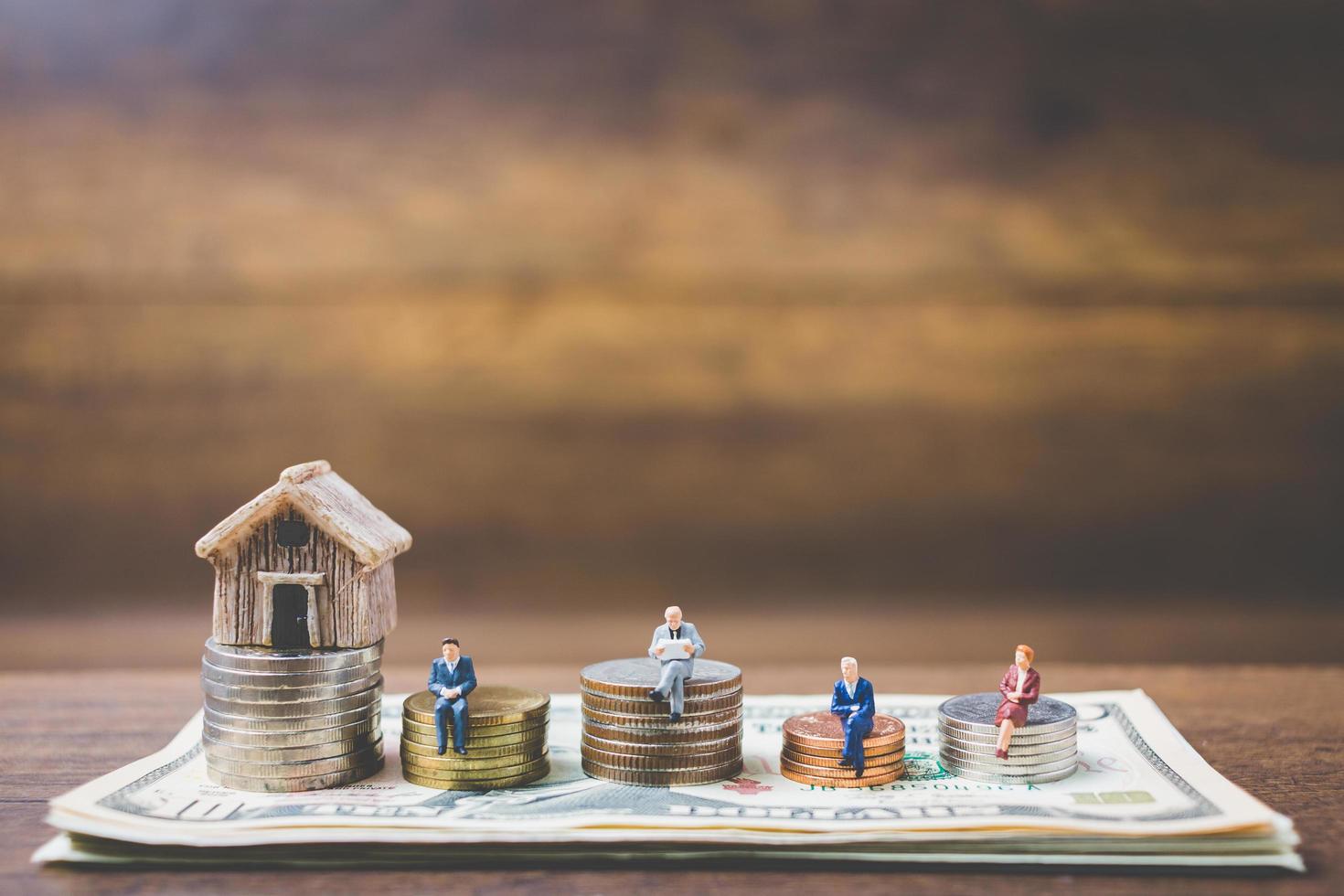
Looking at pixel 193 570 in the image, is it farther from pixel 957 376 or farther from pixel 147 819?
pixel 957 376

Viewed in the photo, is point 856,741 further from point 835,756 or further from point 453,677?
point 453,677

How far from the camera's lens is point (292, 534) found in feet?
4.77

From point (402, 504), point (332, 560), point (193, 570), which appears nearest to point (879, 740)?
point (332, 560)

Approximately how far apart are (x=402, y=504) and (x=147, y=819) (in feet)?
5.06

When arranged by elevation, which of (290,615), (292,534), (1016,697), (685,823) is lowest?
(685,823)

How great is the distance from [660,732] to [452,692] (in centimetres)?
27

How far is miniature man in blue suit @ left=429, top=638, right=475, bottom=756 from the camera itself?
1438 mm

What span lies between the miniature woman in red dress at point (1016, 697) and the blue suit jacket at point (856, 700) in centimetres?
17

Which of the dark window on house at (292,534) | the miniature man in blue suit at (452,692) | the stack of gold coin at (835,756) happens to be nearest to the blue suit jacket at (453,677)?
the miniature man in blue suit at (452,692)

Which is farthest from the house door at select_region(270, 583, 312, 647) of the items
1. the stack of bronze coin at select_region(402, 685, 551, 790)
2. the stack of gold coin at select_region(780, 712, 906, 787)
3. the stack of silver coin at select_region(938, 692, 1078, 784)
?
the stack of silver coin at select_region(938, 692, 1078, 784)

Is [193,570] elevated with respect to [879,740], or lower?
elevated

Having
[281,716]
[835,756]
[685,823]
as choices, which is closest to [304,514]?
[281,716]

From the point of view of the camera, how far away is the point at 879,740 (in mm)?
1455

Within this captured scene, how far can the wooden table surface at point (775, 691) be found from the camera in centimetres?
122
